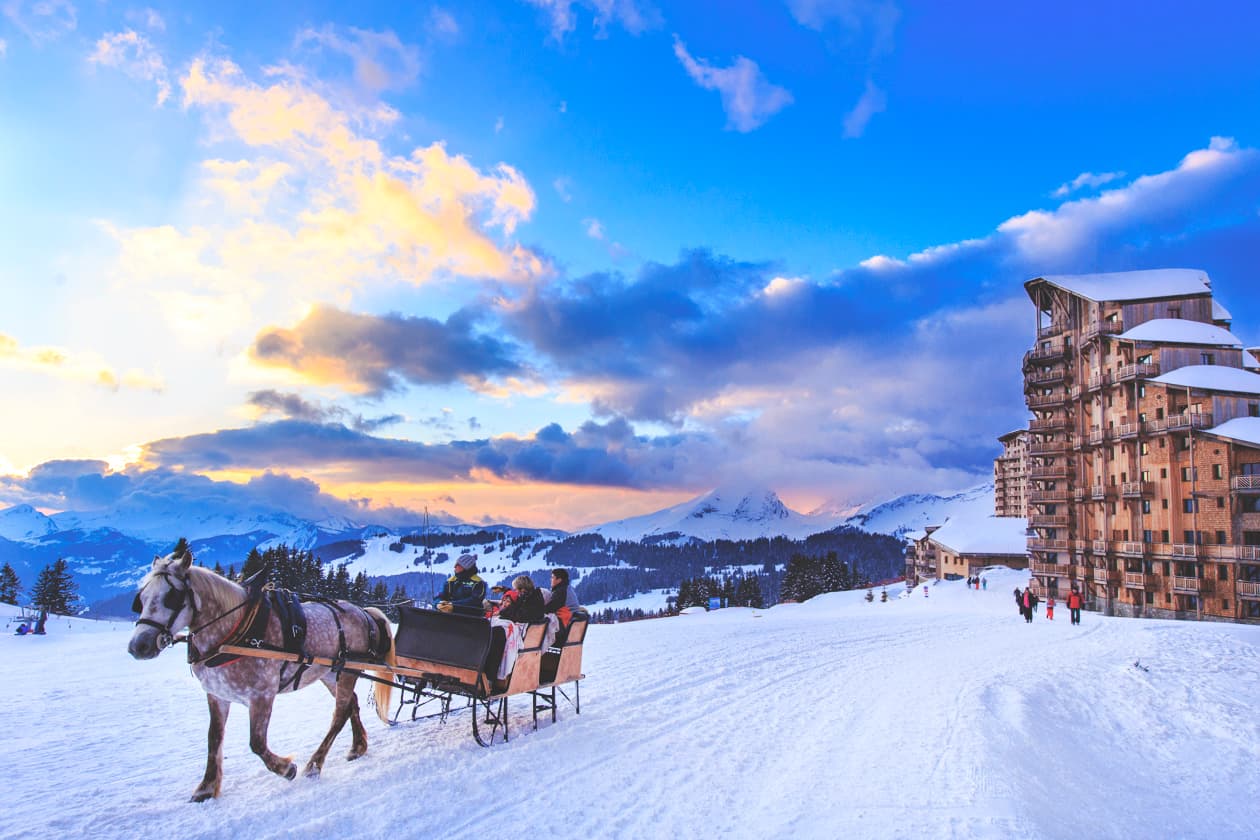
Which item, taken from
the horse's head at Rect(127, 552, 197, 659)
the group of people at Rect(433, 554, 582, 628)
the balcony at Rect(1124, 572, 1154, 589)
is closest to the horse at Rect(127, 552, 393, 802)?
the horse's head at Rect(127, 552, 197, 659)

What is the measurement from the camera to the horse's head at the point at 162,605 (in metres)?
6.49

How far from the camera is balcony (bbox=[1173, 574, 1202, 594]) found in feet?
123

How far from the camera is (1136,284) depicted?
4844 cm

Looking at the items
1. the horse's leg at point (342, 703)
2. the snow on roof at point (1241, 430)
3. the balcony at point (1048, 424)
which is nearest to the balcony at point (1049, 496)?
the balcony at point (1048, 424)

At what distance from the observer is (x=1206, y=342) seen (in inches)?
1636

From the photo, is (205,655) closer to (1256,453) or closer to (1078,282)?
(1256,453)

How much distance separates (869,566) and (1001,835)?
193 metres

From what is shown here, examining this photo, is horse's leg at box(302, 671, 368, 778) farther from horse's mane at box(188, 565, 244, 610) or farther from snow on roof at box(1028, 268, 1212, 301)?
snow on roof at box(1028, 268, 1212, 301)


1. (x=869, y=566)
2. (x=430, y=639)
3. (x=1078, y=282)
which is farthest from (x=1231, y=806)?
(x=869, y=566)

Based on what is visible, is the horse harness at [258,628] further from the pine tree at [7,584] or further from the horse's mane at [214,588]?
the pine tree at [7,584]

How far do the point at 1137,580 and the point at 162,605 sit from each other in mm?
49655

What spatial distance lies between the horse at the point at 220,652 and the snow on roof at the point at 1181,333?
4904 cm

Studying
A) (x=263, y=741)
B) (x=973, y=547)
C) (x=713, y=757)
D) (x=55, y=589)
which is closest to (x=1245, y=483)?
(x=973, y=547)

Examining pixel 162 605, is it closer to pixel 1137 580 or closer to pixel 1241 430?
pixel 1241 430
